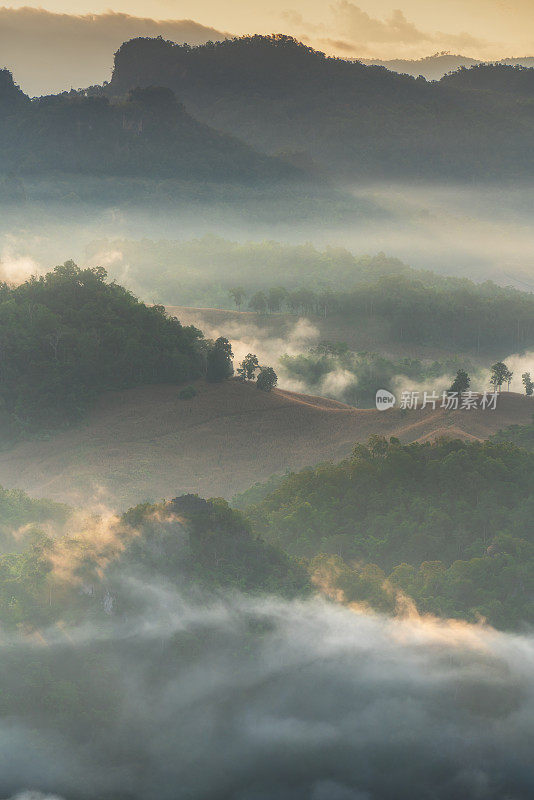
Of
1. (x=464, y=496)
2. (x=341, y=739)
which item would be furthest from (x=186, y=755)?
(x=464, y=496)

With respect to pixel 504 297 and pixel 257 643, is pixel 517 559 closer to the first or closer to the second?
pixel 257 643

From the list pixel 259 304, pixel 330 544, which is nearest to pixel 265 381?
pixel 330 544

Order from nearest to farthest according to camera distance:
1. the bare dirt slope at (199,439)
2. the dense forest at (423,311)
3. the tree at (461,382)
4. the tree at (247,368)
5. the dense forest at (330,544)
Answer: the dense forest at (330,544), the bare dirt slope at (199,439), the tree at (461,382), the tree at (247,368), the dense forest at (423,311)

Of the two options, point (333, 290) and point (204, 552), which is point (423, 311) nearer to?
point (333, 290)

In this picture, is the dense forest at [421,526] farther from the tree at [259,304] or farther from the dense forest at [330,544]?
the tree at [259,304]

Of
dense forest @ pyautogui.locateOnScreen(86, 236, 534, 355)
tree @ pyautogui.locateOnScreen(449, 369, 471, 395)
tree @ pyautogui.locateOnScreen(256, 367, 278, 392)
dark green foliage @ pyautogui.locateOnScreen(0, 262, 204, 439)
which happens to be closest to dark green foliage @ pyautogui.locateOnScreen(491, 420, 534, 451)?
tree @ pyautogui.locateOnScreen(449, 369, 471, 395)

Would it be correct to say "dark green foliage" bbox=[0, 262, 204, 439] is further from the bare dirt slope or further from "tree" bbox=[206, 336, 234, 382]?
the bare dirt slope

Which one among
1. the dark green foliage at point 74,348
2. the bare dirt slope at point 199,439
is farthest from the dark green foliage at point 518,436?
the dark green foliage at point 74,348
